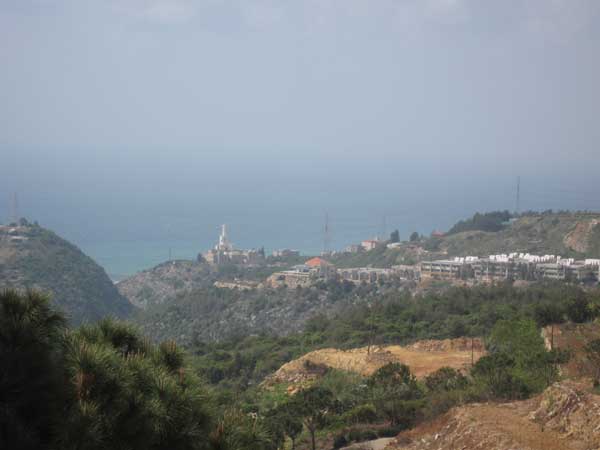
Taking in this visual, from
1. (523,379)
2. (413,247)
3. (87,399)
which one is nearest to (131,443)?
(87,399)

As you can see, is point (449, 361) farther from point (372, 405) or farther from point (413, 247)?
point (413, 247)

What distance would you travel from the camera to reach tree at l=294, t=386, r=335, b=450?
1212 cm

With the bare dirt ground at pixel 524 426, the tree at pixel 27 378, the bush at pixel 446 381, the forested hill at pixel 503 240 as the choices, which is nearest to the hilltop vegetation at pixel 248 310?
the forested hill at pixel 503 240

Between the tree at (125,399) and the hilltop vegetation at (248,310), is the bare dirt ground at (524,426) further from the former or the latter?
the hilltop vegetation at (248,310)

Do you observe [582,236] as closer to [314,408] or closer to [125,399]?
[314,408]

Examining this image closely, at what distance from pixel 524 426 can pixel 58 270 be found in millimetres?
41000

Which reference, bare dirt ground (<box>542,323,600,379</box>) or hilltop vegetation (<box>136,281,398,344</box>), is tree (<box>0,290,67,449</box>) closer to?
bare dirt ground (<box>542,323,600,379</box>)

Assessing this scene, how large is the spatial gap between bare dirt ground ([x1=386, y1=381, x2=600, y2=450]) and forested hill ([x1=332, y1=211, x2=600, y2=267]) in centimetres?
3525

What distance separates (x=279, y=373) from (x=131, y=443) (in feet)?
50.5

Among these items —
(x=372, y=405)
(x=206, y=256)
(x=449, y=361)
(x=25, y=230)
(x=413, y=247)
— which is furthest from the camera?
(x=206, y=256)

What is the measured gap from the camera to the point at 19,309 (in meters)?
5.03

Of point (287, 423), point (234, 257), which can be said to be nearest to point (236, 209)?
point (234, 257)

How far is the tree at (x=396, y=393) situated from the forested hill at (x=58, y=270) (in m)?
28.2

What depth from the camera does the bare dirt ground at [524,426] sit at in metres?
8.65
